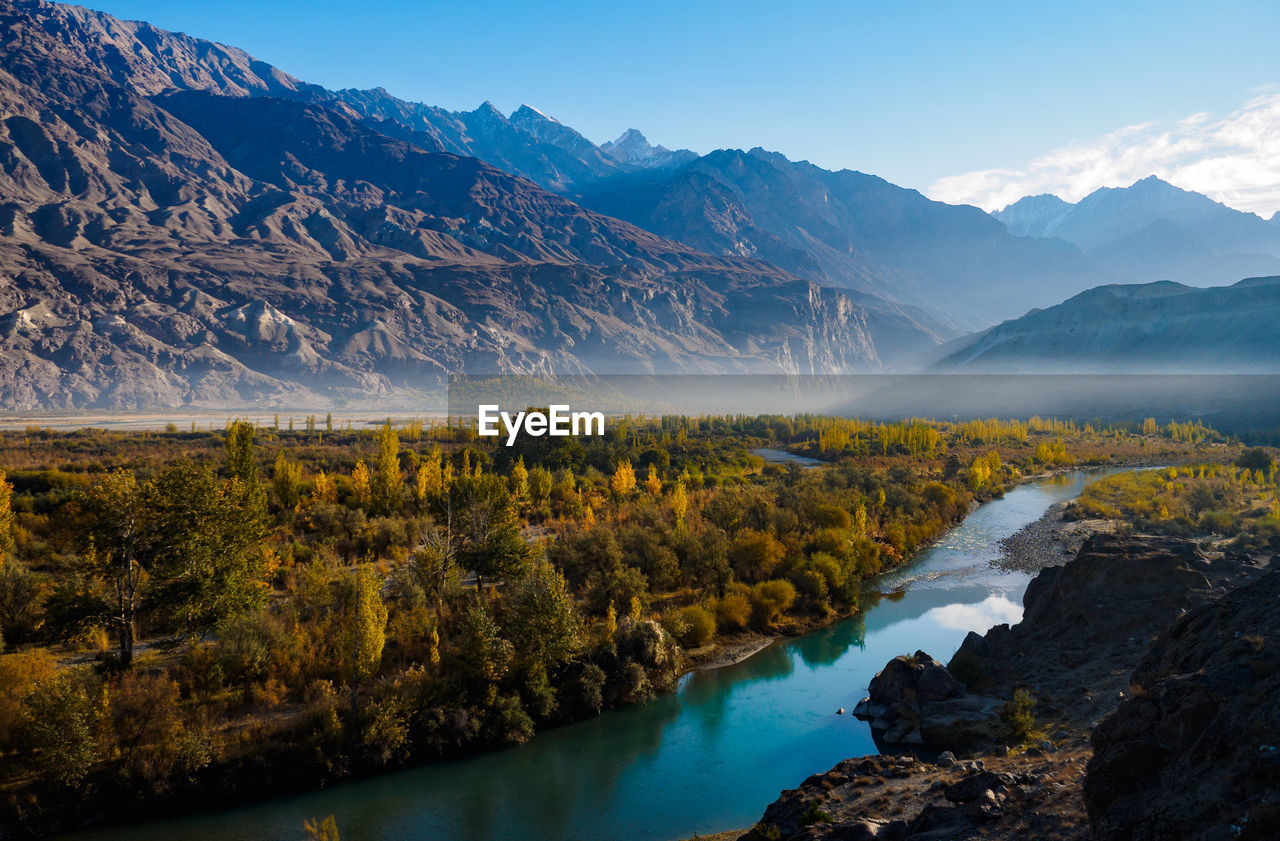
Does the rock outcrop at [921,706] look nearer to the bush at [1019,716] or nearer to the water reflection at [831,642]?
the bush at [1019,716]

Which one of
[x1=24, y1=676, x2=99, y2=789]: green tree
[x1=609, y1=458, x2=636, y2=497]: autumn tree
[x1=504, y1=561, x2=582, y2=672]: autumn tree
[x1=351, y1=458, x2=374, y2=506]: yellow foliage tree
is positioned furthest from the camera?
[x1=609, y1=458, x2=636, y2=497]: autumn tree

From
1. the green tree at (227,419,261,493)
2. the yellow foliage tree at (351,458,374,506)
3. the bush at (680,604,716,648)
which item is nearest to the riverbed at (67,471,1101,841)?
the bush at (680,604,716,648)

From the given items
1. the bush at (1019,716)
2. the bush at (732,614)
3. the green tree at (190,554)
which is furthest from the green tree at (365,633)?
the bush at (1019,716)

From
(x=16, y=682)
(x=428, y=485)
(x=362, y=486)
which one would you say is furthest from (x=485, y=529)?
(x=16, y=682)

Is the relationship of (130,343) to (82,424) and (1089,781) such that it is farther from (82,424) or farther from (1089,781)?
(1089,781)

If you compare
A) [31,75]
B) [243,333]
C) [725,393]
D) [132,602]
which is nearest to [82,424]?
[243,333]

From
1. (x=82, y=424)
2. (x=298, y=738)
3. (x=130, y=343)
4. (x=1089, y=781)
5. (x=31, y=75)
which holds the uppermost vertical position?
(x=31, y=75)

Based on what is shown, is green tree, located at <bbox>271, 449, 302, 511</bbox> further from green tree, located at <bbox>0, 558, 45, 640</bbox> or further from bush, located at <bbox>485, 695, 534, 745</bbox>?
bush, located at <bbox>485, 695, 534, 745</bbox>
